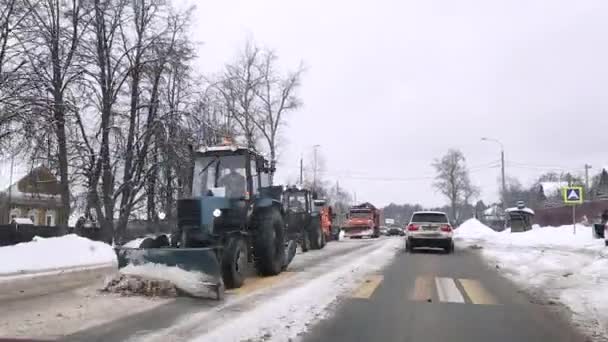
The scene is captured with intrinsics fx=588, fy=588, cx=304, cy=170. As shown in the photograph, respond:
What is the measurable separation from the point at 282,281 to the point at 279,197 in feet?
9.92

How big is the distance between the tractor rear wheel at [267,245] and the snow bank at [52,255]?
5.66 metres

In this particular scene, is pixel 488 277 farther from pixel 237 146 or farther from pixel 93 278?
pixel 93 278

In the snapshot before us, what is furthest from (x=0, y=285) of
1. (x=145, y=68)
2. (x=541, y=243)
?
(x=541, y=243)

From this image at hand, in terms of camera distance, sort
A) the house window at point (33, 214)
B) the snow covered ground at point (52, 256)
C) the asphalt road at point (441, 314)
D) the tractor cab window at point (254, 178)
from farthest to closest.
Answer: the house window at point (33, 214) < the snow covered ground at point (52, 256) < the tractor cab window at point (254, 178) < the asphalt road at point (441, 314)

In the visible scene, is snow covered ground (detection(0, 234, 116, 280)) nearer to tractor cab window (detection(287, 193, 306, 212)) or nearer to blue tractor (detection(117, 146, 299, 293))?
blue tractor (detection(117, 146, 299, 293))

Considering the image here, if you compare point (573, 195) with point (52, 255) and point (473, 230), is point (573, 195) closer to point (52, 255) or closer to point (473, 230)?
point (473, 230)

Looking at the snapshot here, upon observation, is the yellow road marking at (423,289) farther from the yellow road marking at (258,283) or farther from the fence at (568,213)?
the fence at (568,213)

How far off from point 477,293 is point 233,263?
15.4 ft

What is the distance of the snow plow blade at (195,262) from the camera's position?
984cm

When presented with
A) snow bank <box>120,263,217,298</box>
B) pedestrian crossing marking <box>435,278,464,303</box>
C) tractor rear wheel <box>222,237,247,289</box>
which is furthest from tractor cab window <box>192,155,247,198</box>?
pedestrian crossing marking <box>435,278,464,303</box>

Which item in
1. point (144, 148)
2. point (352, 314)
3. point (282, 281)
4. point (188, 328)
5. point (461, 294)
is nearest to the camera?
point (188, 328)

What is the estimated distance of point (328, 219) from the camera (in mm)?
38750

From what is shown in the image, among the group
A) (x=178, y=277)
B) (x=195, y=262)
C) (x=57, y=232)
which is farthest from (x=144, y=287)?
(x=57, y=232)

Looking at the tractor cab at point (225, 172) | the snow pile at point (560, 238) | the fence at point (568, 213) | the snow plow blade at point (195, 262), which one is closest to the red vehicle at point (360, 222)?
the fence at point (568, 213)
